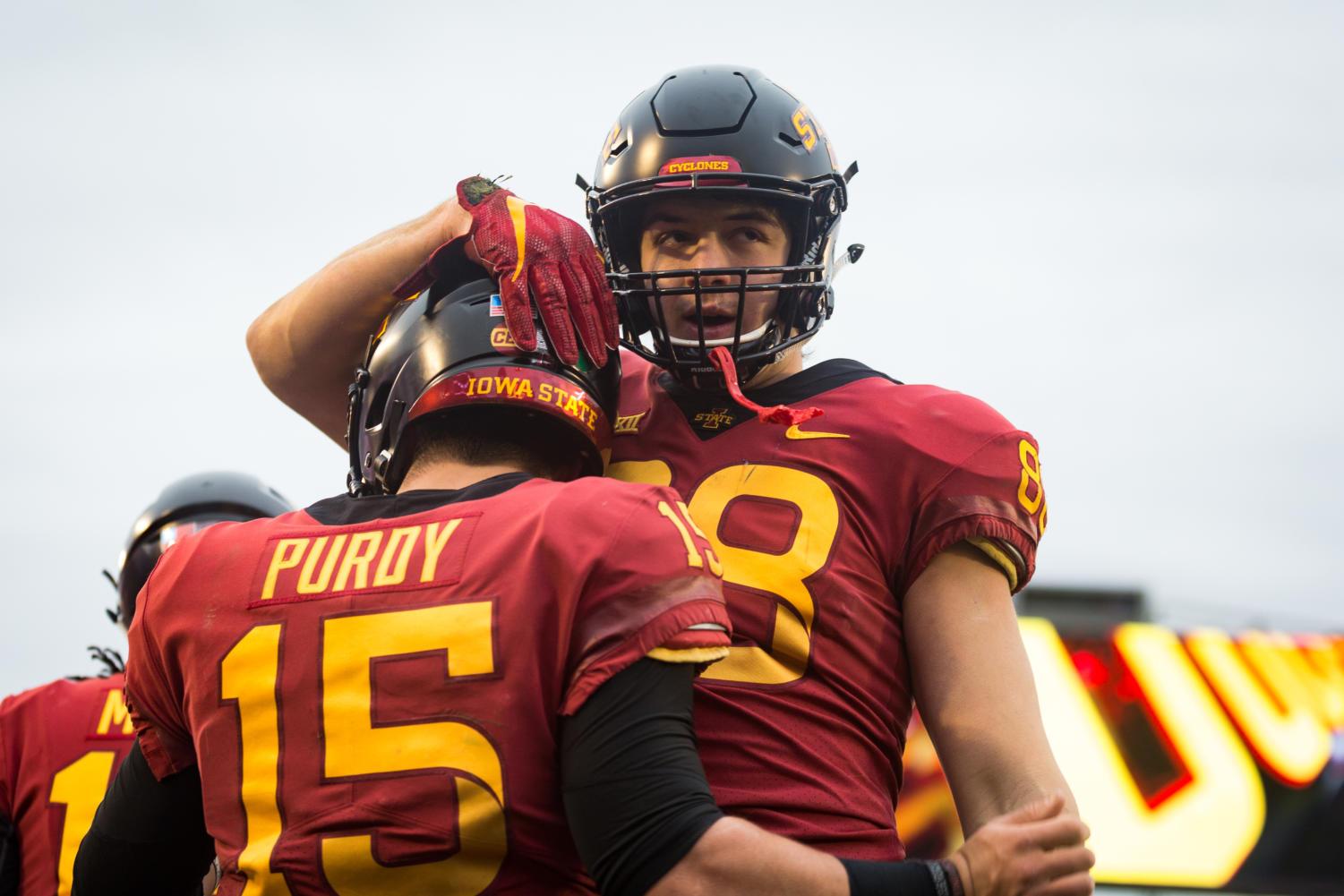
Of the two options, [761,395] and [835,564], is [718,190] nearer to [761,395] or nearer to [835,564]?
[761,395]

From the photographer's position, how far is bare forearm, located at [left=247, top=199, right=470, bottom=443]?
115 inches

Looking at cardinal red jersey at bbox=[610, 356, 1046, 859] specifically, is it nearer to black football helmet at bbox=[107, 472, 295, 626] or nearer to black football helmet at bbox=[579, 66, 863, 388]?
black football helmet at bbox=[579, 66, 863, 388]

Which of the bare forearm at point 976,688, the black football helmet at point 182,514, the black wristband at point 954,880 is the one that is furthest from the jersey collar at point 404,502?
the black football helmet at point 182,514

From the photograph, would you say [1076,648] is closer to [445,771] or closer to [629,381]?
[629,381]

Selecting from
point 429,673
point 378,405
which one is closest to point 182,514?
point 378,405

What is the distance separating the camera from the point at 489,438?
2.46 metres

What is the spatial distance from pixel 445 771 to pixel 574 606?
0.29 metres

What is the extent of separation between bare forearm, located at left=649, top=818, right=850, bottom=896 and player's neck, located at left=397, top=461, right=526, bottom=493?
0.73 m

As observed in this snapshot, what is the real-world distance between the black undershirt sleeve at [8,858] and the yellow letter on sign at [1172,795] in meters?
5.76

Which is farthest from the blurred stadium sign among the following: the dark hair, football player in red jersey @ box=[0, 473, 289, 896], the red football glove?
the dark hair

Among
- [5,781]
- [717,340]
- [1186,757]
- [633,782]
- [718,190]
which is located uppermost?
[718,190]

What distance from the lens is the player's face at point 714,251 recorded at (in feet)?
9.18

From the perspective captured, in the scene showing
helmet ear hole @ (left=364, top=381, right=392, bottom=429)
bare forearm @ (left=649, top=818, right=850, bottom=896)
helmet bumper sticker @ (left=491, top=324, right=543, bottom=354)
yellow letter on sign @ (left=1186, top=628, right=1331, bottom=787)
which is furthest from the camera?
yellow letter on sign @ (left=1186, top=628, right=1331, bottom=787)

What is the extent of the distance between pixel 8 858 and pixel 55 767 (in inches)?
10.6
